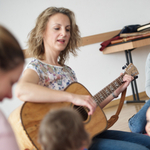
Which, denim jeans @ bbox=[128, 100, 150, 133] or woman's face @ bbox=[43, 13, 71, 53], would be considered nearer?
woman's face @ bbox=[43, 13, 71, 53]

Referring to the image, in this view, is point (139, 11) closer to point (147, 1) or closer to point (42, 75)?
point (147, 1)

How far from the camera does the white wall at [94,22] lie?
3.03 m

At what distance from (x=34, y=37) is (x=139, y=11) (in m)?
2.85

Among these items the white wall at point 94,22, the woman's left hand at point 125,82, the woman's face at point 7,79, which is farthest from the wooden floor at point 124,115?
the woman's face at point 7,79

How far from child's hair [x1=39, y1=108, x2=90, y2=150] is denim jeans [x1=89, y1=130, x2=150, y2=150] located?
0.50 metres

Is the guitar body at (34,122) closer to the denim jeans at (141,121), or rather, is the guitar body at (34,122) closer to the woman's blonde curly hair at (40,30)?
the woman's blonde curly hair at (40,30)

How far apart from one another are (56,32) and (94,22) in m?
2.15

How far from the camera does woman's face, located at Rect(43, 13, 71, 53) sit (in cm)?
143

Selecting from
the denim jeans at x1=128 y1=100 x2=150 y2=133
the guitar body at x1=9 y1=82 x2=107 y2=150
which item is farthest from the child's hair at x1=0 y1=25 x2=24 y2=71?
the denim jeans at x1=128 y1=100 x2=150 y2=133

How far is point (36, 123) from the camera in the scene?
1071mm

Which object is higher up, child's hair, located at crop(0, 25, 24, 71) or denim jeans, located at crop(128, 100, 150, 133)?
child's hair, located at crop(0, 25, 24, 71)

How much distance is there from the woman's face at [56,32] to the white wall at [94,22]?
66.7 inches

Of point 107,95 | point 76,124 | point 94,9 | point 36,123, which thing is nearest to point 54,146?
point 76,124

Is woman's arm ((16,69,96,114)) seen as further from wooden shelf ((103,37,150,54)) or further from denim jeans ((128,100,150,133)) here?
wooden shelf ((103,37,150,54))
